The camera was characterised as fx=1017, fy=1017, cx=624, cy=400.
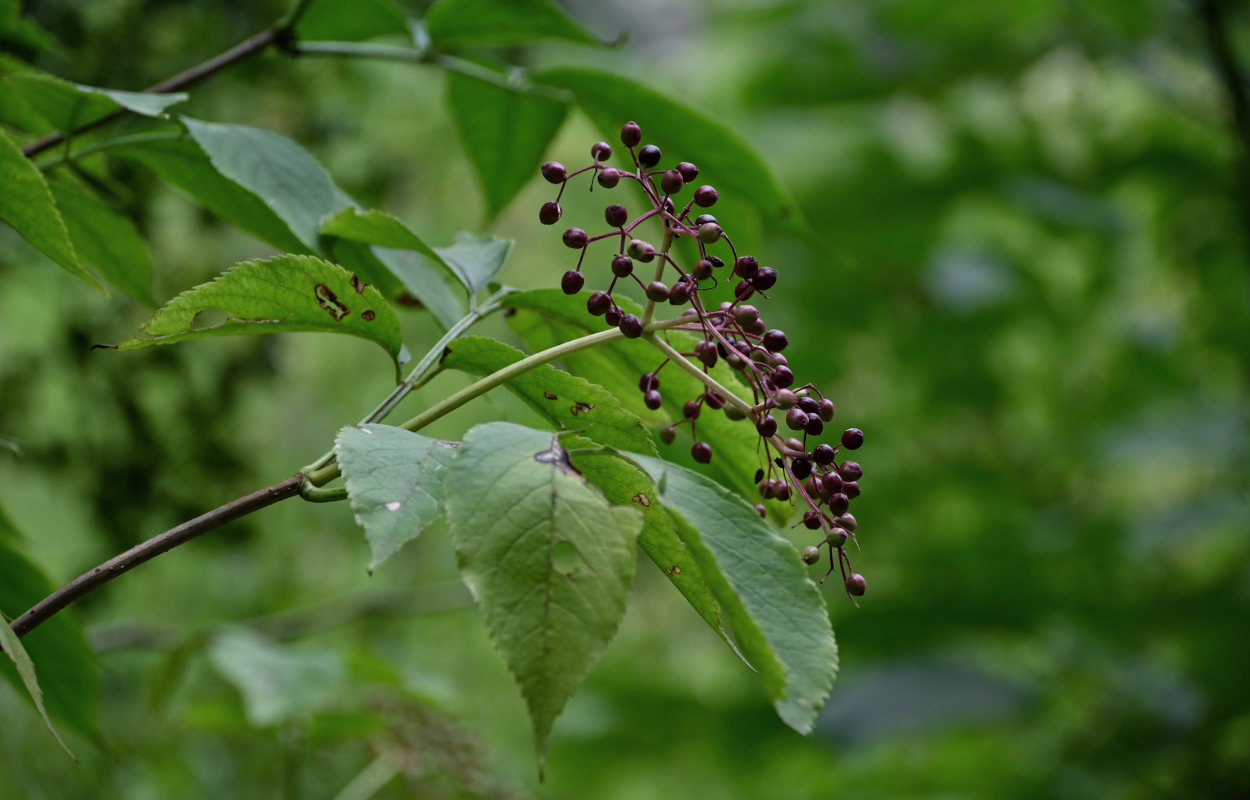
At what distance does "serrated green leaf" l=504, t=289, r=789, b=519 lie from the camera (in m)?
0.53

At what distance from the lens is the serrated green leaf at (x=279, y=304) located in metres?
0.43

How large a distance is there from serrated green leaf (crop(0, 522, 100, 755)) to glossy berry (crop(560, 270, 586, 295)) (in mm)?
302

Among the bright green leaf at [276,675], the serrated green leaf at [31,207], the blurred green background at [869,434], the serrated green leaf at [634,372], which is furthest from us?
the blurred green background at [869,434]

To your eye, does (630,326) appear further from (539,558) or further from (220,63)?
(220,63)

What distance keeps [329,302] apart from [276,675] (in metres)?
0.66

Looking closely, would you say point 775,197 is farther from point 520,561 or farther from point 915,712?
point 915,712

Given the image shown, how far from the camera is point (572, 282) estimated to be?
480mm

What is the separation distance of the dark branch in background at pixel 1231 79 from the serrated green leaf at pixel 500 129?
4.28 feet

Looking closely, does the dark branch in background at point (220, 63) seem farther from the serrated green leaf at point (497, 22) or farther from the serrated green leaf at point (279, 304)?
the serrated green leaf at point (279, 304)

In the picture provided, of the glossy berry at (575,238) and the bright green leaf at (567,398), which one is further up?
the glossy berry at (575,238)

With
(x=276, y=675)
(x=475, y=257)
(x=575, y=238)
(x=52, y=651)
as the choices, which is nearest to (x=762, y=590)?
(x=575, y=238)

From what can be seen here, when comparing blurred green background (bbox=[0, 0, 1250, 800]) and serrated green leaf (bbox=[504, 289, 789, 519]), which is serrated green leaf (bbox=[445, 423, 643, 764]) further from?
blurred green background (bbox=[0, 0, 1250, 800])

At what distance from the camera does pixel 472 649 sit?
2895 millimetres

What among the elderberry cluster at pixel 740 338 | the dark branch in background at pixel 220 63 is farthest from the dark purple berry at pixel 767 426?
the dark branch in background at pixel 220 63
